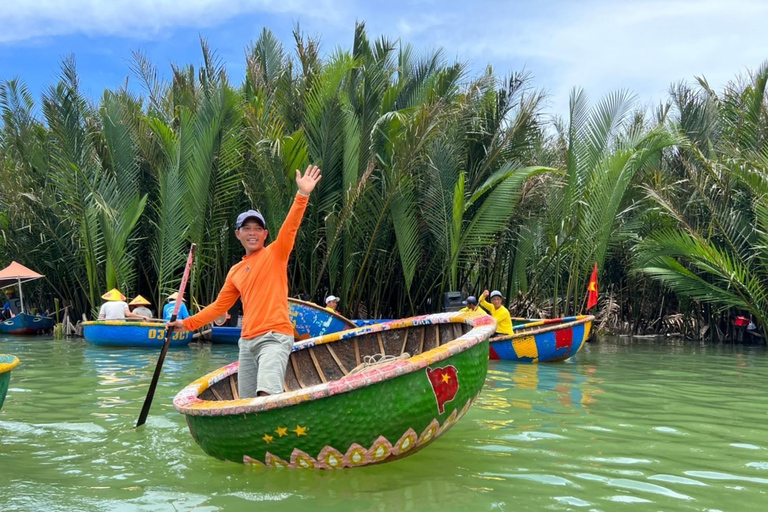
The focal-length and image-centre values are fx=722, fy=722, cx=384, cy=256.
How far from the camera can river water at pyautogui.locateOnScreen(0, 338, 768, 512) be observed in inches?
160

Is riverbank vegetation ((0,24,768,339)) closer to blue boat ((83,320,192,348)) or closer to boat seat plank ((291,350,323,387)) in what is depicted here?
blue boat ((83,320,192,348))

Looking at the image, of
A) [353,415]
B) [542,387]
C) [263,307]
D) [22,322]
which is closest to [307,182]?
[263,307]

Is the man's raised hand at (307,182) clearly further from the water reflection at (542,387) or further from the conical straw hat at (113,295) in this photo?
the conical straw hat at (113,295)

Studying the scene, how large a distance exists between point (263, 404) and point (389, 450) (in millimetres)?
841

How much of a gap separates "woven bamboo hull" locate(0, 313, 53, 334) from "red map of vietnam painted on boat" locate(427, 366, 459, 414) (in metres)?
16.6

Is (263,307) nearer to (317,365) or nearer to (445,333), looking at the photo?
(317,365)

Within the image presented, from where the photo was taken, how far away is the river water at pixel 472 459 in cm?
406

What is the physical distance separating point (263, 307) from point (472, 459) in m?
1.76

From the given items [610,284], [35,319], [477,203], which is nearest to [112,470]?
[477,203]

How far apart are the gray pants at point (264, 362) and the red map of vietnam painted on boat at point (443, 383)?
102 centimetres

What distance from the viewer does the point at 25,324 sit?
18406 mm

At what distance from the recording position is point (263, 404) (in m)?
4.29

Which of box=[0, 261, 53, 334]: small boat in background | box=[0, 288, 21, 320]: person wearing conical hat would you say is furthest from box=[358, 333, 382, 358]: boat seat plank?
box=[0, 288, 21, 320]: person wearing conical hat

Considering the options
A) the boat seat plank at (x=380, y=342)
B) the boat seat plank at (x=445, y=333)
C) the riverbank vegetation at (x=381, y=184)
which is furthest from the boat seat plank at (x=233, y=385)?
the riverbank vegetation at (x=381, y=184)
